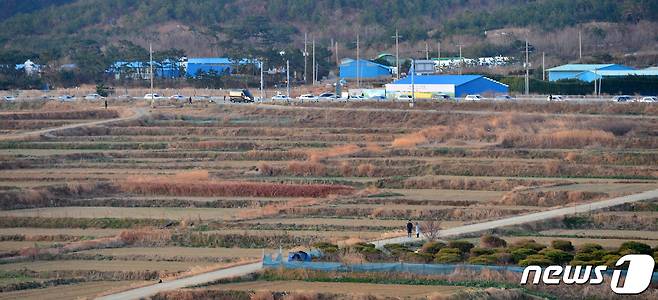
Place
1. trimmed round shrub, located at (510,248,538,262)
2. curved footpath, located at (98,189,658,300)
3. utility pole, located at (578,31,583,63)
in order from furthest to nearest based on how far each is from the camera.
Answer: utility pole, located at (578,31,583,63) < trimmed round shrub, located at (510,248,538,262) < curved footpath, located at (98,189,658,300)

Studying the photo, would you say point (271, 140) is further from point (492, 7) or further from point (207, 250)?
point (492, 7)

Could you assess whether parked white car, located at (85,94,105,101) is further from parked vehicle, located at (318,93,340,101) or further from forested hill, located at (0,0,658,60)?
forested hill, located at (0,0,658,60)

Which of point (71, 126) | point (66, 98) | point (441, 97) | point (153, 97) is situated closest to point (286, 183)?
point (71, 126)

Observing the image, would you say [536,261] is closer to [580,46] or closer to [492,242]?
[492,242]

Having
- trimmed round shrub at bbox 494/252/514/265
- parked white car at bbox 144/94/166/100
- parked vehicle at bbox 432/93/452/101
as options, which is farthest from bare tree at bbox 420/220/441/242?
parked white car at bbox 144/94/166/100

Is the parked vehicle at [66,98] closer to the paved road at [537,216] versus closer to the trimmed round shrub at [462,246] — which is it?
the paved road at [537,216]

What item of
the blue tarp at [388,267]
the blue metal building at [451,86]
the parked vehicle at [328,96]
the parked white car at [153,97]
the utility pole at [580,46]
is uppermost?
the utility pole at [580,46]

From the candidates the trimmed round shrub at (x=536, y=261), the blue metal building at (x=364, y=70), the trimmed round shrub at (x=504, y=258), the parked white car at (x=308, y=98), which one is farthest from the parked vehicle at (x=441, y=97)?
the trimmed round shrub at (x=536, y=261)
